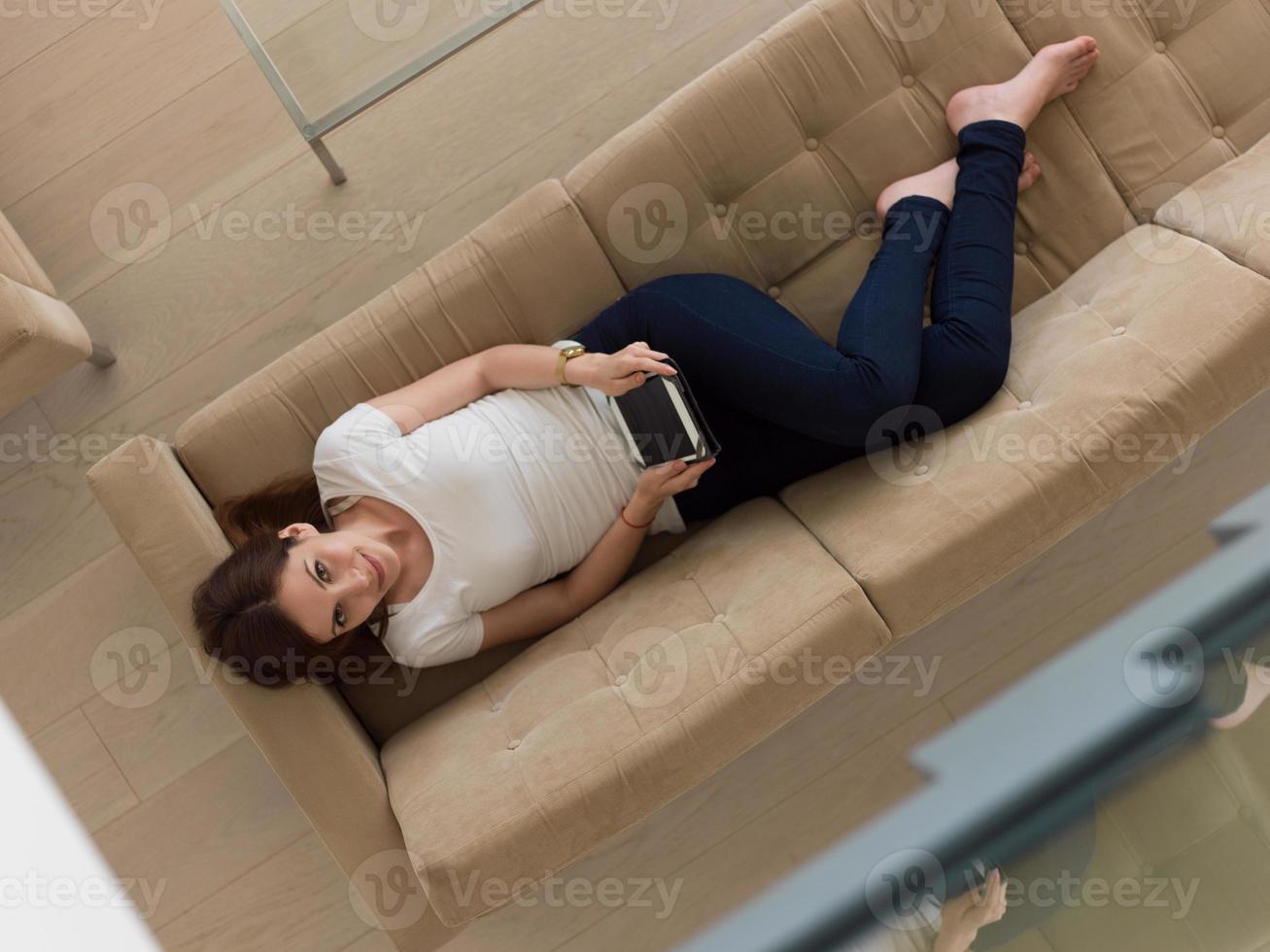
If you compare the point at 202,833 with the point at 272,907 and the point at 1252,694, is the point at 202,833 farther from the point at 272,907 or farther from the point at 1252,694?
the point at 1252,694

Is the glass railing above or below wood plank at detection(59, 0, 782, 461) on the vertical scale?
below

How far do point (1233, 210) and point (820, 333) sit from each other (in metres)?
0.64

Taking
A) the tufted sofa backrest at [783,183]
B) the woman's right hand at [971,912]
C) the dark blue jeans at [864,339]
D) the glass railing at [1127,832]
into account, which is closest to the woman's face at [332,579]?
the tufted sofa backrest at [783,183]

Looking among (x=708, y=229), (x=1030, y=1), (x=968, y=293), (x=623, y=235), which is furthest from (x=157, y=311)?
(x=1030, y=1)

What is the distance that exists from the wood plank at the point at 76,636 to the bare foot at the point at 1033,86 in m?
1.72

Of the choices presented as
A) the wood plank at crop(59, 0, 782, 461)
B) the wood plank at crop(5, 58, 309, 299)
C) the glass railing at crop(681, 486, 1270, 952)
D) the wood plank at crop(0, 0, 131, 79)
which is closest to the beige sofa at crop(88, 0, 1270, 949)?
the glass railing at crop(681, 486, 1270, 952)

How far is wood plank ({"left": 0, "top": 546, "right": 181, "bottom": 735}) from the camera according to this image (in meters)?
1.87

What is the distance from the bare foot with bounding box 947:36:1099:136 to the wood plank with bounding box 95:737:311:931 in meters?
1.72

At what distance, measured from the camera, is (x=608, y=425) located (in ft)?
5.08

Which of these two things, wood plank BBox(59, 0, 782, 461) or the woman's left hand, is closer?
the woman's left hand

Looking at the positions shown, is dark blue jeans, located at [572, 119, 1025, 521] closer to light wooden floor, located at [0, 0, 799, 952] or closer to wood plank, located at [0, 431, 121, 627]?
light wooden floor, located at [0, 0, 799, 952]

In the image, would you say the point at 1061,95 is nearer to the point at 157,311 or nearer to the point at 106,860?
the point at 157,311

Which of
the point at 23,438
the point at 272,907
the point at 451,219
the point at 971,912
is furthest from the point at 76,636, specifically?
the point at 971,912

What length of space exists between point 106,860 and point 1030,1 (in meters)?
2.27
